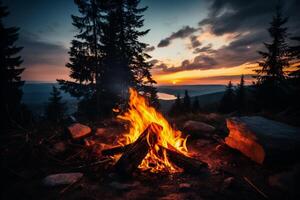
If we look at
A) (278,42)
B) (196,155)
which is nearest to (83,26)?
(196,155)

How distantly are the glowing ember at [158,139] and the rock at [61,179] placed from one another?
1.83 metres

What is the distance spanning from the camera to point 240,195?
382cm

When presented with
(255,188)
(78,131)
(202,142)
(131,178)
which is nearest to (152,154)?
(131,178)

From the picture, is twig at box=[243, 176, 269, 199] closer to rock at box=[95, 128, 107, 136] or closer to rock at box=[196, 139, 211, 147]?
rock at box=[196, 139, 211, 147]

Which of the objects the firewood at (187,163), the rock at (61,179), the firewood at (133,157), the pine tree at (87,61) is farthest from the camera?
the pine tree at (87,61)

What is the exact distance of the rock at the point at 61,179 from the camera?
449 cm

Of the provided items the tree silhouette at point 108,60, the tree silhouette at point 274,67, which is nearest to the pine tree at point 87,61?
the tree silhouette at point 108,60

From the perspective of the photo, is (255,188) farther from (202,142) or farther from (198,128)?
(198,128)

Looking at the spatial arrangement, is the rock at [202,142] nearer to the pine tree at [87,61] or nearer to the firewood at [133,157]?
the firewood at [133,157]

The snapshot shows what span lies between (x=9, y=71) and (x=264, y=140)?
2655cm

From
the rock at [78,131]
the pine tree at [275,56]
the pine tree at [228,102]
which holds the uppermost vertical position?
the pine tree at [275,56]

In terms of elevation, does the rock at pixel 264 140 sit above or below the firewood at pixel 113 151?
above

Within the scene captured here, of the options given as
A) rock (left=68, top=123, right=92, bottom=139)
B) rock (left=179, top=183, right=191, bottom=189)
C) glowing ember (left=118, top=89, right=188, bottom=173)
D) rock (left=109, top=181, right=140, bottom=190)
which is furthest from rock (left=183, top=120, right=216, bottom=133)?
rock (left=68, top=123, right=92, bottom=139)

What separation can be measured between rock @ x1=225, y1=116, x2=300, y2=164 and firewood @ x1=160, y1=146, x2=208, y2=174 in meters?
1.48
